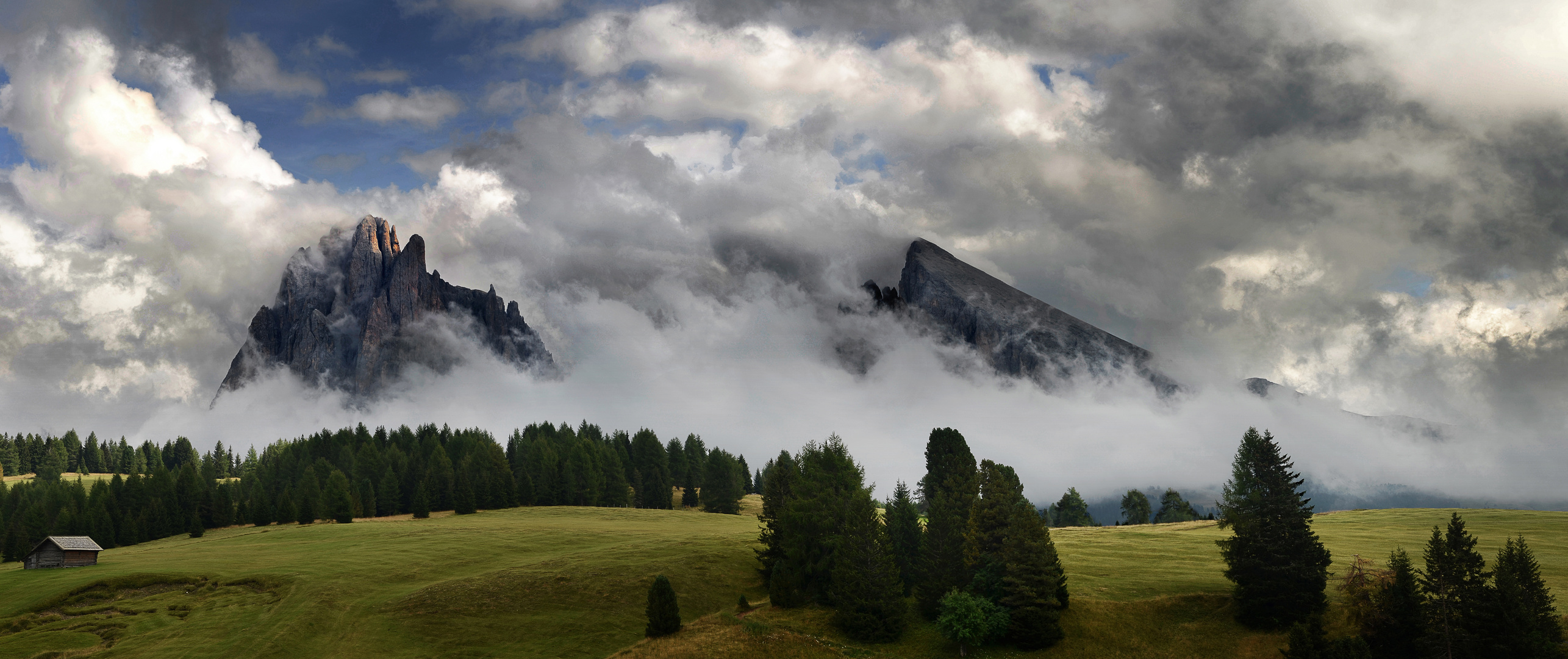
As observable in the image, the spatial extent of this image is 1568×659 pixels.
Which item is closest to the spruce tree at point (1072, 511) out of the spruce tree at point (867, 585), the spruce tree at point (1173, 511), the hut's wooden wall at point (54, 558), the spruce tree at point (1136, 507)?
the spruce tree at point (1136, 507)

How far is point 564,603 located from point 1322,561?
5777cm

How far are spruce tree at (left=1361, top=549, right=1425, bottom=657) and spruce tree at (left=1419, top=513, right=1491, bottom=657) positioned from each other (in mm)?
700

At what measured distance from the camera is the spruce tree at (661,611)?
59531 mm

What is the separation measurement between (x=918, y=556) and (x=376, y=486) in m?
114

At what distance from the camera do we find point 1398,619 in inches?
1781

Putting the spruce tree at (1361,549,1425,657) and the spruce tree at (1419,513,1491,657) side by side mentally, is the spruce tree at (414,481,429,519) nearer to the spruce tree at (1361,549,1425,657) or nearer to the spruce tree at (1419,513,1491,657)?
the spruce tree at (1361,549,1425,657)

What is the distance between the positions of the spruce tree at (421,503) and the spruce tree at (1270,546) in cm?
11308

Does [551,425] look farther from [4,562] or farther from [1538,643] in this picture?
[1538,643]

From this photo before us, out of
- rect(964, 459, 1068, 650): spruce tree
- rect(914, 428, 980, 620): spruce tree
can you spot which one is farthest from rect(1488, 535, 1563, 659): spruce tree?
rect(914, 428, 980, 620): spruce tree

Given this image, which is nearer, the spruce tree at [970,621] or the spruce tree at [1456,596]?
the spruce tree at [1456,596]

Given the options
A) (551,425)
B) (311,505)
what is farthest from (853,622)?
A: (551,425)

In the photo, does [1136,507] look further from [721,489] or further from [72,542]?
[72,542]

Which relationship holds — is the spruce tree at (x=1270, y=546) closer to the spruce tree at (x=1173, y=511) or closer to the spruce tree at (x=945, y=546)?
the spruce tree at (x=945, y=546)

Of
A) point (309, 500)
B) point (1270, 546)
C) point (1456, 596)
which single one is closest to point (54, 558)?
point (309, 500)
